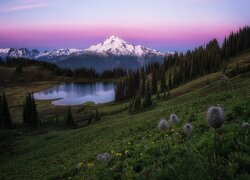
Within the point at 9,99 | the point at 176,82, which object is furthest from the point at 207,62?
the point at 9,99

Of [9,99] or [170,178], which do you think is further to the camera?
[9,99]

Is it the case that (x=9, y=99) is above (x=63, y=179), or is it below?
below

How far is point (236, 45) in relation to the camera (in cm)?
19862

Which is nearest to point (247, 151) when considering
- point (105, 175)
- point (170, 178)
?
point (170, 178)

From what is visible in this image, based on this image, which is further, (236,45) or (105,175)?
(236,45)

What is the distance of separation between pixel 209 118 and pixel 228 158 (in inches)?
88.3

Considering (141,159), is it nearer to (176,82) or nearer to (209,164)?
(209,164)

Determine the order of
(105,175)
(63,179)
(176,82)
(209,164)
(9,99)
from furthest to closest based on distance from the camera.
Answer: (9,99)
(176,82)
(63,179)
(105,175)
(209,164)

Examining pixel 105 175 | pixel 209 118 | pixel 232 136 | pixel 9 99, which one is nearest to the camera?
pixel 209 118

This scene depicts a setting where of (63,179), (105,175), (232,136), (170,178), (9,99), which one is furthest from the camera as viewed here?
(9,99)

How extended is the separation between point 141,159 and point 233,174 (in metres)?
4.91

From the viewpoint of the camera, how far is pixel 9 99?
19625cm

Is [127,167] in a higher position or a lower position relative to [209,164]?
lower

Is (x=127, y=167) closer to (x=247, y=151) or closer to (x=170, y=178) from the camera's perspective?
(x=170, y=178)
